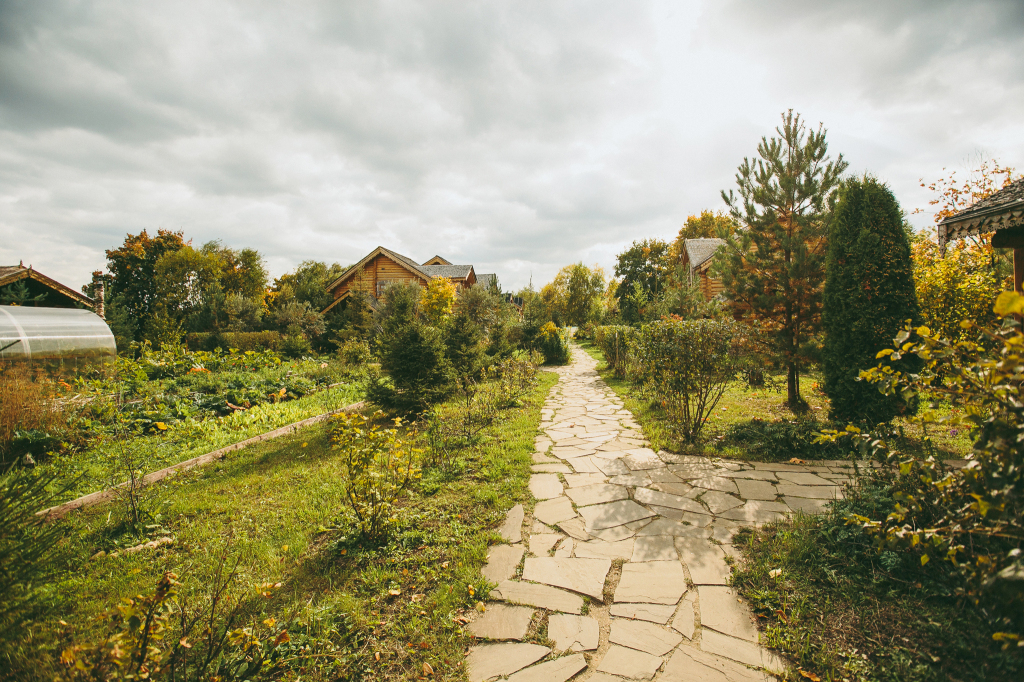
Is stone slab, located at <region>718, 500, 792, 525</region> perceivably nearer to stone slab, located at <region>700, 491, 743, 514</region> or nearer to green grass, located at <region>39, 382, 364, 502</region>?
stone slab, located at <region>700, 491, 743, 514</region>

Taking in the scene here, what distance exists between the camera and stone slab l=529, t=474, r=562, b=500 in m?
4.25

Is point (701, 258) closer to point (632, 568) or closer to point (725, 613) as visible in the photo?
point (632, 568)

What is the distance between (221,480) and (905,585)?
606cm

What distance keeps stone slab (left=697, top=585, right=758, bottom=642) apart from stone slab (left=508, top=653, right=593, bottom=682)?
81cm

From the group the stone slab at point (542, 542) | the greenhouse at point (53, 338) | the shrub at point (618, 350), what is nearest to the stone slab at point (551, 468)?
the stone slab at point (542, 542)

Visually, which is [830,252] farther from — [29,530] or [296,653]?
[29,530]

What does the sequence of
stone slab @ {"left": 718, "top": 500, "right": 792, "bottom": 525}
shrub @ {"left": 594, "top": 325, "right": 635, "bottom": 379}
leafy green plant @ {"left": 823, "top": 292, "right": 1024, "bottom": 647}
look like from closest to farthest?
1. leafy green plant @ {"left": 823, "top": 292, "right": 1024, "bottom": 647}
2. stone slab @ {"left": 718, "top": 500, "right": 792, "bottom": 525}
3. shrub @ {"left": 594, "top": 325, "right": 635, "bottom": 379}

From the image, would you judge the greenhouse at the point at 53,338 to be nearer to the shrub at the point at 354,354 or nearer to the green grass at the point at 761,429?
the shrub at the point at 354,354

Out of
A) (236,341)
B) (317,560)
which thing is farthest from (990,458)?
(236,341)

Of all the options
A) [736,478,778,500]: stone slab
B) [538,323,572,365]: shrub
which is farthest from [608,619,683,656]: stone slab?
[538,323,572,365]: shrub

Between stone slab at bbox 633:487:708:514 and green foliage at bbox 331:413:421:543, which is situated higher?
green foliage at bbox 331:413:421:543

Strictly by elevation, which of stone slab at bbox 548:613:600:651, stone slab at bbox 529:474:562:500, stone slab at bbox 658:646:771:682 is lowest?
stone slab at bbox 548:613:600:651

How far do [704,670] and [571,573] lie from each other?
1.02m

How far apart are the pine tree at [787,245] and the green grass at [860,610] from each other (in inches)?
193
